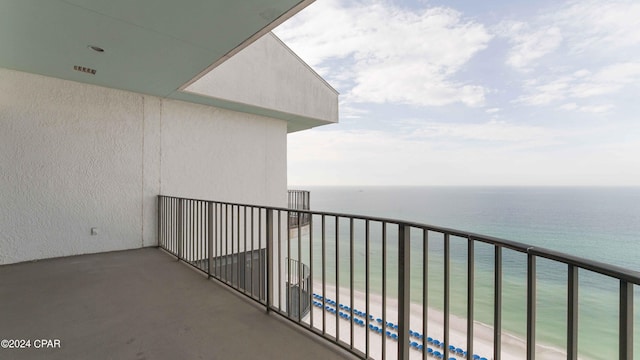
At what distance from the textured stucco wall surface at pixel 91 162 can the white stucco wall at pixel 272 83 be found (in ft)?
2.66

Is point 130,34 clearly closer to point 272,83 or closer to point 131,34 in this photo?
point 131,34

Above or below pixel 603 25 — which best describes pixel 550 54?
above

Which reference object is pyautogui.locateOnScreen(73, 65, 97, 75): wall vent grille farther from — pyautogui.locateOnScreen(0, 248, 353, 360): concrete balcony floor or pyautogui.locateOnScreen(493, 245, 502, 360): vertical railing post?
pyautogui.locateOnScreen(493, 245, 502, 360): vertical railing post

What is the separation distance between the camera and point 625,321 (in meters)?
0.79

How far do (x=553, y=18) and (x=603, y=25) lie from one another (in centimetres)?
370

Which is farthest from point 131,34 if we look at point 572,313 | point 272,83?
point 572,313

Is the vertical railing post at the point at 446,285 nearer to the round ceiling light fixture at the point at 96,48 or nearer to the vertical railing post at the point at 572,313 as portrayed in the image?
the vertical railing post at the point at 572,313

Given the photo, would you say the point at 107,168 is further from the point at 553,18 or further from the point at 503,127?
the point at 503,127

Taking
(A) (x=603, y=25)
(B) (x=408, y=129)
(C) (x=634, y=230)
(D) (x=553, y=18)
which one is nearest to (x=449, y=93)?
(B) (x=408, y=129)

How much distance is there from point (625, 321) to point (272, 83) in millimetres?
6212

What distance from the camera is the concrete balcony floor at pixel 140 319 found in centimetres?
186

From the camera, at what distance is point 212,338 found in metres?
2.01

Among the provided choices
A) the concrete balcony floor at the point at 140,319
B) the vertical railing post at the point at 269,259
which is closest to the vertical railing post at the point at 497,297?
the concrete balcony floor at the point at 140,319

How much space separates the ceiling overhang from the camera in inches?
90.9
